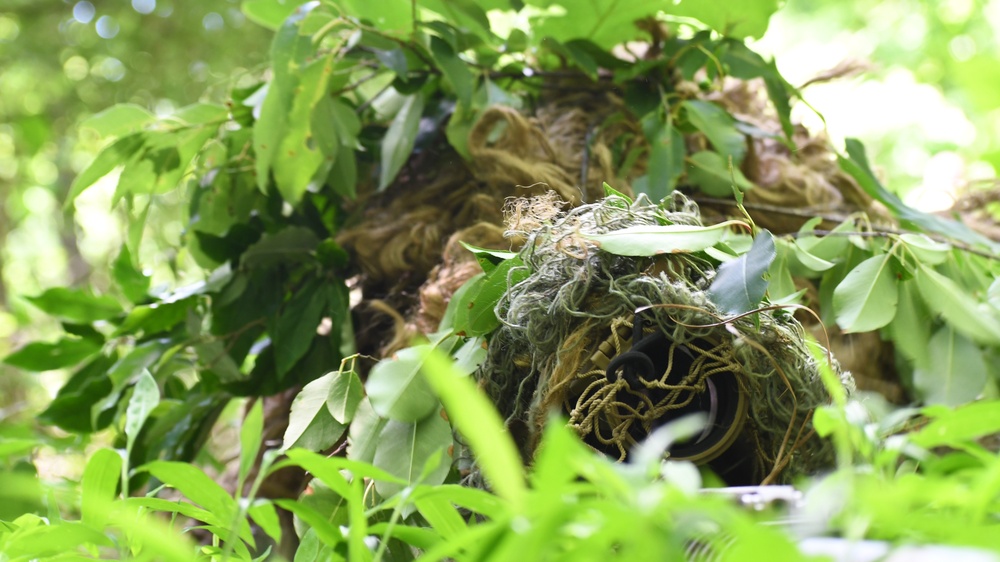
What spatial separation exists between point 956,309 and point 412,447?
294 mm

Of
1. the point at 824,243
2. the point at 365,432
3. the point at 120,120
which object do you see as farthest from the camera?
the point at 120,120

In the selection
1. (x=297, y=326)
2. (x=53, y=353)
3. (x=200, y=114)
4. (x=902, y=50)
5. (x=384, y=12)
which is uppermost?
(x=902, y=50)

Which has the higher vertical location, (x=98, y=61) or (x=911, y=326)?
(x=911, y=326)

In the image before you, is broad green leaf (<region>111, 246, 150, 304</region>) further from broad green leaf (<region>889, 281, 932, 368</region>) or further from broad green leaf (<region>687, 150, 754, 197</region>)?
broad green leaf (<region>889, 281, 932, 368</region>)

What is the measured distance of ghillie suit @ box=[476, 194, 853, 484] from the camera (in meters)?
0.31

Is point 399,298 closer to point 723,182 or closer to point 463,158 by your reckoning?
point 463,158

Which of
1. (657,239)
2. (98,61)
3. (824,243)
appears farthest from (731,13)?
(98,61)

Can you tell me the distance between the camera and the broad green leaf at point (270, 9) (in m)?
0.60

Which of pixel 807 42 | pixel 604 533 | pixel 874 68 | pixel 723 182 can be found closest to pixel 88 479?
pixel 604 533

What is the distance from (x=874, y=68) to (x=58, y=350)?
0.67 meters

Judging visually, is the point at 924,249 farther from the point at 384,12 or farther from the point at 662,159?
the point at 384,12

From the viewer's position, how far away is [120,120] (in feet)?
1.88

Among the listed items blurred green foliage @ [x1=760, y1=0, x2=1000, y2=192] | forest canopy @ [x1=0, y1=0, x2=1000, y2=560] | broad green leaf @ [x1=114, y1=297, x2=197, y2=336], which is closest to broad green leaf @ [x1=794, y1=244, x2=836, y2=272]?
forest canopy @ [x1=0, y1=0, x2=1000, y2=560]

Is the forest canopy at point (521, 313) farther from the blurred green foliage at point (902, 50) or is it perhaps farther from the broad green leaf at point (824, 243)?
the blurred green foliage at point (902, 50)
